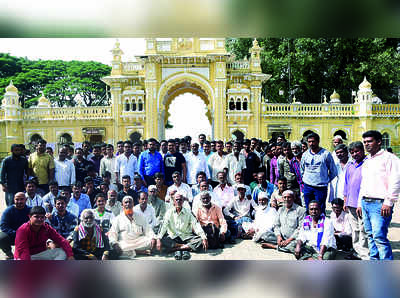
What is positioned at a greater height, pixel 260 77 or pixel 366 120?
pixel 260 77

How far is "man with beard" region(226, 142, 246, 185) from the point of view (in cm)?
737

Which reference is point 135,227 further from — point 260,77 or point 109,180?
point 260,77

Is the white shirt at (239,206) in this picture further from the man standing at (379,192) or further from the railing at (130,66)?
the railing at (130,66)

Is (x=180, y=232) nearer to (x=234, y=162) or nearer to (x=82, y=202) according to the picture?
(x=82, y=202)

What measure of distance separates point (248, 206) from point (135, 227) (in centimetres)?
227

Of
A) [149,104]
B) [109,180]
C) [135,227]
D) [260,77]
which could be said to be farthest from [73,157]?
[260,77]

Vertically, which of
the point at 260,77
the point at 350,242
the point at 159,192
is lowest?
the point at 350,242

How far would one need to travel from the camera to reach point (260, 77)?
20906mm

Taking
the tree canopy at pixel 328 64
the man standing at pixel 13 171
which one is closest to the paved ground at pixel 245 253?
the man standing at pixel 13 171

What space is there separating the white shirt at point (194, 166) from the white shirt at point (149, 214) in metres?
1.92

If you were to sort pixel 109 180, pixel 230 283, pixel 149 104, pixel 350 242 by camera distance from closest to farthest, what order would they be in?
pixel 230 283 → pixel 350 242 → pixel 109 180 → pixel 149 104

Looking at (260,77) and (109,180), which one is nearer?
(109,180)

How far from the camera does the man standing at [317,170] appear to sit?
516 centimetres

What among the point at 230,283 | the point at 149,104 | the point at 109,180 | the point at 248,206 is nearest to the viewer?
the point at 230,283
